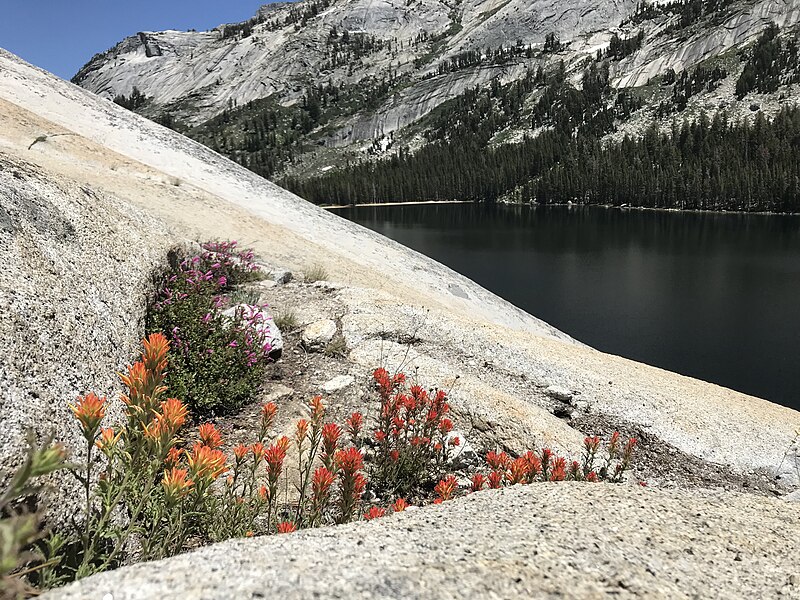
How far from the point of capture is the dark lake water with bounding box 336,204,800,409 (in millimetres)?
23938

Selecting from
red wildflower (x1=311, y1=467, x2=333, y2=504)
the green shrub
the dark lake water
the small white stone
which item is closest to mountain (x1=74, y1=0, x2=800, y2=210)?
the dark lake water

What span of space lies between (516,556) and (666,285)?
38.7 meters

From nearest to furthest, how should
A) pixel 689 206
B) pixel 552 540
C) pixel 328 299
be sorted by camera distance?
pixel 552 540, pixel 328 299, pixel 689 206

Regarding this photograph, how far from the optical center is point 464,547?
206 centimetres

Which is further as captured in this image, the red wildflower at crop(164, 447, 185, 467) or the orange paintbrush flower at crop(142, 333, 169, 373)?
the red wildflower at crop(164, 447, 185, 467)

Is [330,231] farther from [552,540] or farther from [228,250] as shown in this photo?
[552,540]

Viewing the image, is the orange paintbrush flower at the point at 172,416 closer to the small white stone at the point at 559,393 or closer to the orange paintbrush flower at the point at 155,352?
the orange paintbrush flower at the point at 155,352

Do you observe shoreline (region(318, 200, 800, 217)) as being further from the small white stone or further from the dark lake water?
the small white stone

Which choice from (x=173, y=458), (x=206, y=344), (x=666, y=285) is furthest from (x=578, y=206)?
(x=173, y=458)

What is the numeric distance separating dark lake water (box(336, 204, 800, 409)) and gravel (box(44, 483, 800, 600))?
71.0ft

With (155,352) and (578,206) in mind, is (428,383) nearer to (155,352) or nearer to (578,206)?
(155,352)

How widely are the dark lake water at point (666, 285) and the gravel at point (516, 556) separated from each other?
71.0 ft

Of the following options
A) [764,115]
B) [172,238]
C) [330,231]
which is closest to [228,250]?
[172,238]

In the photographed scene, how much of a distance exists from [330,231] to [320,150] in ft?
632
